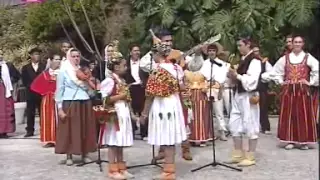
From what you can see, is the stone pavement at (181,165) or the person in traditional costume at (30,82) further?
the person in traditional costume at (30,82)

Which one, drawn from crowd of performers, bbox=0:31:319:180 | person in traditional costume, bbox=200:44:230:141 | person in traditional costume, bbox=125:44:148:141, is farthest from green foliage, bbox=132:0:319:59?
person in traditional costume, bbox=125:44:148:141

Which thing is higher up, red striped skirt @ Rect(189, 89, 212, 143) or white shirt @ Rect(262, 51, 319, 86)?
white shirt @ Rect(262, 51, 319, 86)

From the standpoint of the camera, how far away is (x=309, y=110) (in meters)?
8.83

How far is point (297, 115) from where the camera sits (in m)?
8.87

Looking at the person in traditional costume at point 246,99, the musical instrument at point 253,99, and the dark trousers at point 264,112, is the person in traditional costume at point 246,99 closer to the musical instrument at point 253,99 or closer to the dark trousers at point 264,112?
the musical instrument at point 253,99

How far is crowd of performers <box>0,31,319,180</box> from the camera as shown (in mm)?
6746

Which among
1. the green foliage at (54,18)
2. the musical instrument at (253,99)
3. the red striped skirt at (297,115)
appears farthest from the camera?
the green foliage at (54,18)

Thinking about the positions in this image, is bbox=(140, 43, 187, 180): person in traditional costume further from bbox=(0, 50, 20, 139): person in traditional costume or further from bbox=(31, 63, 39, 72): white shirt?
bbox=(0, 50, 20, 139): person in traditional costume

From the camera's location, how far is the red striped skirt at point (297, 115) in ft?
28.7

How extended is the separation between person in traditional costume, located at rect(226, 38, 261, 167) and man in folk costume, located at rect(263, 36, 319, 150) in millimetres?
880

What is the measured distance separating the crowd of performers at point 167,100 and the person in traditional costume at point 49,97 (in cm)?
2

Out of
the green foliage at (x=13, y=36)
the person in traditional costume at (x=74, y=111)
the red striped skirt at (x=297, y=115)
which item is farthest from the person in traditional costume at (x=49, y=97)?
the green foliage at (x=13, y=36)

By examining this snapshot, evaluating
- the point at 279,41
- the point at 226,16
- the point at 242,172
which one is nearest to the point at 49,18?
the point at 226,16

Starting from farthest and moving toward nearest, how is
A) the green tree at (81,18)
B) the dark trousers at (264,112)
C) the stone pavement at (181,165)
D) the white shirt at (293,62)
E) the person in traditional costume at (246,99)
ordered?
1. the green tree at (81,18)
2. the dark trousers at (264,112)
3. the white shirt at (293,62)
4. the person in traditional costume at (246,99)
5. the stone pavement at (181,165)
